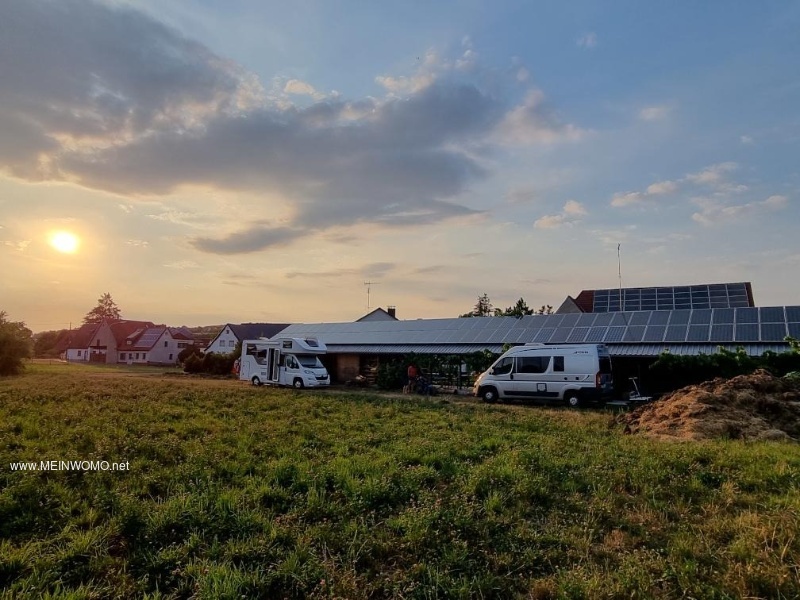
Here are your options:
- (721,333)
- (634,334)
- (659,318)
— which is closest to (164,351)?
(634,334)

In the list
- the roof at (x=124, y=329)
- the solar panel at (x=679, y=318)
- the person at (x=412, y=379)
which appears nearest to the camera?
the solar panel at (x=679, y=318)

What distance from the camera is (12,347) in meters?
33.0

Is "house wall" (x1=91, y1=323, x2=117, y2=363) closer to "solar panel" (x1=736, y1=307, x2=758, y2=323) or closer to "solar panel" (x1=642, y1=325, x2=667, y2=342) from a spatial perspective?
"solar panel" (x1=642, y1=325, x2=667, y2=342)

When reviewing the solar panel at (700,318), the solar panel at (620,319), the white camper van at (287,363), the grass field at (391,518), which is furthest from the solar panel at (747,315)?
the white camper van at (287,363)

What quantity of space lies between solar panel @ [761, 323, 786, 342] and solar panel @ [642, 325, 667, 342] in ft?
11.9

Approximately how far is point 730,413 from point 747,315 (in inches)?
495

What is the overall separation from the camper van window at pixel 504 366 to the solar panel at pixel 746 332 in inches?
371

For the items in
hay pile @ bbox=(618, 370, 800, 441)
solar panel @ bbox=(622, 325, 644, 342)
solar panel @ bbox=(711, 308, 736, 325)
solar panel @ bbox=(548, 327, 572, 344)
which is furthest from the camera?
solar panel @ bbox=(548, 327, 572, 344)

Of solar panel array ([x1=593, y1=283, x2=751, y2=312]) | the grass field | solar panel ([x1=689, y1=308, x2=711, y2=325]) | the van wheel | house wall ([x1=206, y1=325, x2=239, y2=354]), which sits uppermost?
solar panel array ([x1=593, y1=283, x2=751, y2=312])

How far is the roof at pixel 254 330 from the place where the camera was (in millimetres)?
56938

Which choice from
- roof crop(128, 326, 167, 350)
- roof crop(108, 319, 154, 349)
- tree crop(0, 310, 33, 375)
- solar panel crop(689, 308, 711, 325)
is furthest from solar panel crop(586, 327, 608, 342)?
roof crop(108, 319, 154, 349)

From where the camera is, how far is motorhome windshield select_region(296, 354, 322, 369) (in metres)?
26.0

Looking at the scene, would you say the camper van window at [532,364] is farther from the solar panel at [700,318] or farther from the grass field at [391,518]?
the grass field at [391,518]

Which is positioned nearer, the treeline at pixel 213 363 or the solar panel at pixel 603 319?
the solar panel at pixel 603 319
